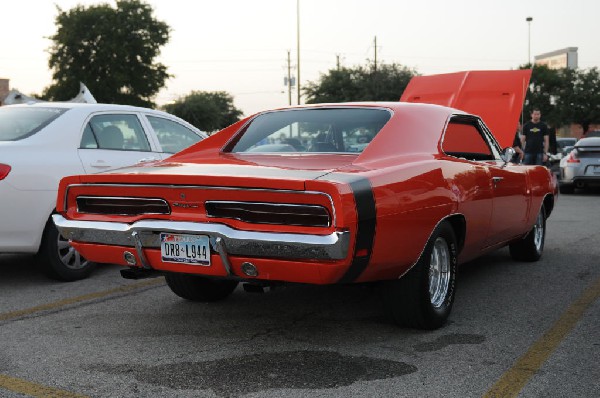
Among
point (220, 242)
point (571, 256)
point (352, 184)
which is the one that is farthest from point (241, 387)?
point (571, 256)

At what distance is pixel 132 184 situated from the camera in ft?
13.8

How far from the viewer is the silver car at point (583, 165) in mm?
16128

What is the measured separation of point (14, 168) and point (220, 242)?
8.61 feet

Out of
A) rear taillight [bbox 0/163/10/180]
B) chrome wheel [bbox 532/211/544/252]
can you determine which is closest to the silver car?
chrome wheel [bbox 532/211/544/252]

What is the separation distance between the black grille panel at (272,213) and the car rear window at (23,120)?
282 cm

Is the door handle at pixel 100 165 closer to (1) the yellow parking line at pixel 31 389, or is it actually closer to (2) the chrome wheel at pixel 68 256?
(2) the chrome wheel at pixel 68 256

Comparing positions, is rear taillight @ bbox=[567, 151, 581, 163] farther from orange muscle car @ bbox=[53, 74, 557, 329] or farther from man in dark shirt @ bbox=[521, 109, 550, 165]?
orange muscle car @ bbox=[53, 74, 557, 329]

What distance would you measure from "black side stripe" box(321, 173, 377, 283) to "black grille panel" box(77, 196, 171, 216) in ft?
3.27

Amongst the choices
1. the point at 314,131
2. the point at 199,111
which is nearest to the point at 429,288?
the point at 314,131

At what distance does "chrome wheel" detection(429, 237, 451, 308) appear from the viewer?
467 cm

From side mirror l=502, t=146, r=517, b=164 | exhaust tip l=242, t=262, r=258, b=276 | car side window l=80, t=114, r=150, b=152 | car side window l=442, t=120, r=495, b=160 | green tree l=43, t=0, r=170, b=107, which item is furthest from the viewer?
green tree l=43, t=0, r=170, b=107

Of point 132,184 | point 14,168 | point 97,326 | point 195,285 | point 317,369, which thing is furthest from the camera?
point 14,168

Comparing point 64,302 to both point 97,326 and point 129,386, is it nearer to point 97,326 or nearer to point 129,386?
point 97,326

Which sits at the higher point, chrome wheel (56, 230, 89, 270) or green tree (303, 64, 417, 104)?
green tree (303, 64, 417, 104)
